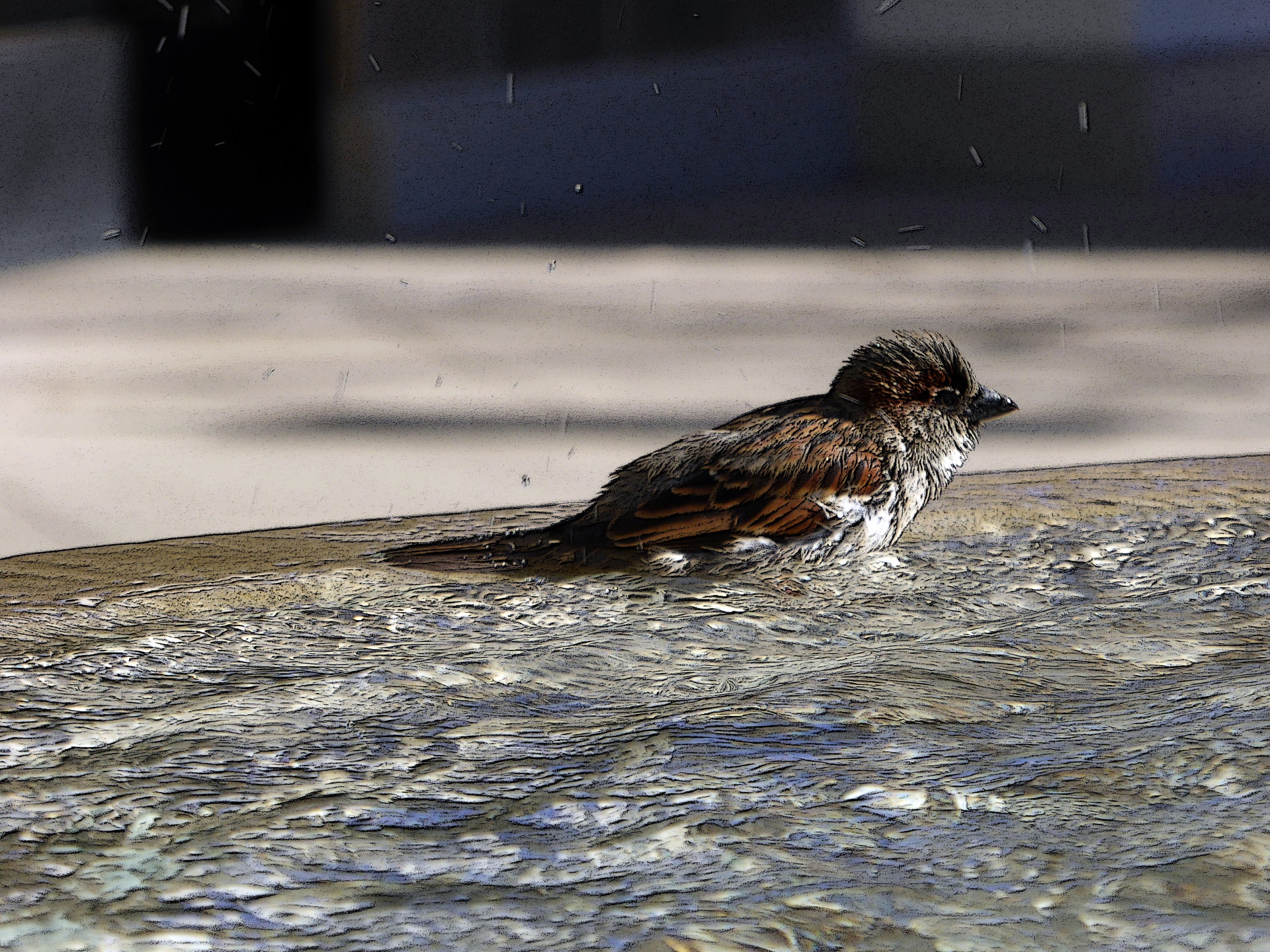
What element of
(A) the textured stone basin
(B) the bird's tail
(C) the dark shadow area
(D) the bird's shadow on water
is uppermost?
(C) the dark shadow area

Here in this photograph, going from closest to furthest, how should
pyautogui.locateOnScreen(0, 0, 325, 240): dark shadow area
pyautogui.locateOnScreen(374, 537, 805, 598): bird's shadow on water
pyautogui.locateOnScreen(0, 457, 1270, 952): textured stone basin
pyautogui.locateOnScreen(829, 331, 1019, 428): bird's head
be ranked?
1. pyautogui.locateOnScreen(0, 457, 1270, 952): textured stone basin
2. pyautogui.locateOnScreen(374, 537, 805, 598): bird's shadow on water
3. pyautogui.locateOnScreen(829, 331, 1019, 428): bird's head
4. pyautogui.locateOnScreen(0, 0, 325, 240): dark shadow area

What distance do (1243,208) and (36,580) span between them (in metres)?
16.9

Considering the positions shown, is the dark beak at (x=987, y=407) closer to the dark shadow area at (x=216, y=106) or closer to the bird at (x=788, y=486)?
the bird at (x=788, y=486)

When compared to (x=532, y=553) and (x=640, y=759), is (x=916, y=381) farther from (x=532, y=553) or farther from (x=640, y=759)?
(x=640, y=759)

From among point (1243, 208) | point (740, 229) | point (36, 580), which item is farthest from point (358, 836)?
point (1243, 208)

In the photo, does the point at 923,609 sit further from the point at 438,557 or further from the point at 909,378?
the point at 438,557

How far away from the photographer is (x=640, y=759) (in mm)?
2172

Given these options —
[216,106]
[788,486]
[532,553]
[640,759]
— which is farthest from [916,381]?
[216,106]

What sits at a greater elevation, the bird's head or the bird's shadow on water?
the bird's head

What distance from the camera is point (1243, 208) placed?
17.7 m

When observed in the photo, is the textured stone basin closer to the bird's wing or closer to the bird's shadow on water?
the bird's shadow on water

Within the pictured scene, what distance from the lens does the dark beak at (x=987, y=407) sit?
378 centimetres

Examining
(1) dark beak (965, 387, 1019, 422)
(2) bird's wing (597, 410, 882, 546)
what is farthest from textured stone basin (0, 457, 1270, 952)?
(1) dark beak (965, 387, 1019, 422)

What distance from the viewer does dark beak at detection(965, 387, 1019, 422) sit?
378 centimetres
